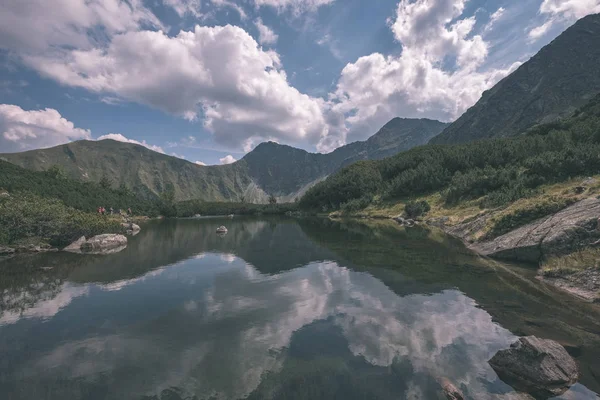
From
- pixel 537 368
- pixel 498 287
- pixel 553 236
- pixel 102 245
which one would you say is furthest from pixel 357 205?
pixel 537 368

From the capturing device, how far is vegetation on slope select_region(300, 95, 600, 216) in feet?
235

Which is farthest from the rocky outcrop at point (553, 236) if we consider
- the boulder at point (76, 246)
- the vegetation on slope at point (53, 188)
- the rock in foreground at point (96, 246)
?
the vegetation on slope at point (53, 188)

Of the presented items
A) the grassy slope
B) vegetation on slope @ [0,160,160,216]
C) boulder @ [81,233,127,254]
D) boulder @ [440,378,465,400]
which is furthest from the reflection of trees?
vegetation on slope @ [0,160,160,216]

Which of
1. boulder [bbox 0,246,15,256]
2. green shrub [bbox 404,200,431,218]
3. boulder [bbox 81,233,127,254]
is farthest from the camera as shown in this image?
green shrub [bbox 404,200,431,218]

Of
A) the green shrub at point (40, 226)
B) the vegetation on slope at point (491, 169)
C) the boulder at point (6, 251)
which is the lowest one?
the boulder at point (6, 251)

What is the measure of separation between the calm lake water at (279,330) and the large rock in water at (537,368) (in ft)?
1.83

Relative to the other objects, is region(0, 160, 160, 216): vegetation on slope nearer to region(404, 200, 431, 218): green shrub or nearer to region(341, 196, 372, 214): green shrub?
region(341, 196, 372, 214): green shrub

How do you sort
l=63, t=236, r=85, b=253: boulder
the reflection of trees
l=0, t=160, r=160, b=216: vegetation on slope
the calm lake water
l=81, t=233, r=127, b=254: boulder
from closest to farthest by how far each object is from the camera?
the calm lake water < the reflection of trees < l=81, t=233, r=127, b=254: boulder < l=63, t=236, r=85, b=253: boulder < l=0, t=160, r=160, b=216: vegetation on slope

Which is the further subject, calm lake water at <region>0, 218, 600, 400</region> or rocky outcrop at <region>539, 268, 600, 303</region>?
rocky outcrop at <region>539, 268, 600, 303</region>

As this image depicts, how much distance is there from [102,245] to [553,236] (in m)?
78.3

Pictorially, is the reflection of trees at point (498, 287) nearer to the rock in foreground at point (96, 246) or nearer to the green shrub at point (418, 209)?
the rock in foreground at point (96, 246)

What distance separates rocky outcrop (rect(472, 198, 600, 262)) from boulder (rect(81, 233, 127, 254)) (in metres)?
70.9

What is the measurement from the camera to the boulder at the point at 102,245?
201 ft

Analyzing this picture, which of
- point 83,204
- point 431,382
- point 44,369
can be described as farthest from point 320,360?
point 83,204
